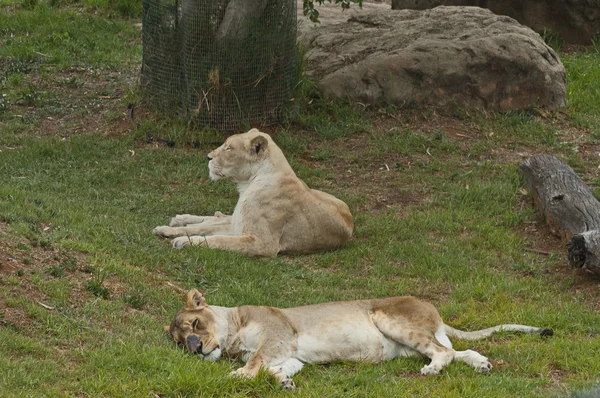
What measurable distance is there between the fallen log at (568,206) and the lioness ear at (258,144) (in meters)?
2.91

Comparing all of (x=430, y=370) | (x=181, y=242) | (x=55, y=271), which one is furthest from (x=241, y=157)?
(x=430, y=370)

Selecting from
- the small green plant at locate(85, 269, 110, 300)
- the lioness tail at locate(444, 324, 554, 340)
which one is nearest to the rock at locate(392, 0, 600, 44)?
the lioness tail at locate(444, 324, 554, 340)

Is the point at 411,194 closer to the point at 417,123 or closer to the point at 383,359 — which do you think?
the point at 417,123

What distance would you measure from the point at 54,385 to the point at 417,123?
8405 mm

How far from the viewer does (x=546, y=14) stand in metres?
17.7

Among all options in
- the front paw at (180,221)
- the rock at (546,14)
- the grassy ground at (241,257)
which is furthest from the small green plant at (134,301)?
the rock at (546,14)

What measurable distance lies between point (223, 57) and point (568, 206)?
4.71 metres

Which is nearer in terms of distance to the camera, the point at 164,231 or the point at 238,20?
the point at 164,231

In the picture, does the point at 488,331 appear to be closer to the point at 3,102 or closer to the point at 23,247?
the point at 23,247

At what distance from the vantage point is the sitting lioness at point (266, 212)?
9789 millimetres

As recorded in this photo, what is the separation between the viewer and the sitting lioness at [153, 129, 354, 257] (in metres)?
9.79

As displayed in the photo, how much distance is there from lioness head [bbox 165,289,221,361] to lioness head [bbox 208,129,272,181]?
3.32m

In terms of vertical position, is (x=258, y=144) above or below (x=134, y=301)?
above

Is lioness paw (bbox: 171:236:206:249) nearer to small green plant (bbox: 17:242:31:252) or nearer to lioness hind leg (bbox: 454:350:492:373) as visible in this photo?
small green plant (bbox: 17:242:31:252)
